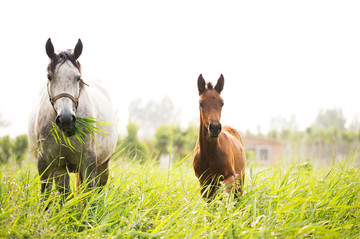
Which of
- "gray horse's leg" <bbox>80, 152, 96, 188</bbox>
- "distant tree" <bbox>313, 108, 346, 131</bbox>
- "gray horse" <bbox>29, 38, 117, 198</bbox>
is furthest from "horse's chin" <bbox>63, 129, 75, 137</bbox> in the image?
"distant tree" <bbox>313, 108, 346, 131</bbox>

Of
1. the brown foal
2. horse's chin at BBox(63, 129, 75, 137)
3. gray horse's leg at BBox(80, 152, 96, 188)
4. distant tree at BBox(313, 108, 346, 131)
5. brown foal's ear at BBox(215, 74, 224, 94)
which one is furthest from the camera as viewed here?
distant tree at BBox(313, 108, 346, 131)

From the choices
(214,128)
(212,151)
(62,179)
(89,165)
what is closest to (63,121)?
(89,165)

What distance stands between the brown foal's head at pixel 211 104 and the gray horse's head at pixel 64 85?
5.26ft

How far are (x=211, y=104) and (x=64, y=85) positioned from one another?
1.81 metres

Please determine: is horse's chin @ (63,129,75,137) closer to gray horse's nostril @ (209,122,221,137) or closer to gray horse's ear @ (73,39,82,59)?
gray horse's ear @ (73,39,82,59)

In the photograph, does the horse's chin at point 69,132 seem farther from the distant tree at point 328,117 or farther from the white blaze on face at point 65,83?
the distant tree at point 328,117

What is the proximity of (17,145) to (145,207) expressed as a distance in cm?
1186

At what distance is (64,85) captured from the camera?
129 inches

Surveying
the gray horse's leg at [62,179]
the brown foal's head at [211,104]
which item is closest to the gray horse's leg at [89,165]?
the gray horse's leg at [62,179]

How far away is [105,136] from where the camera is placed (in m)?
4.31

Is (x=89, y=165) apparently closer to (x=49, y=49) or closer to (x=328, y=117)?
(x=49, y=49)

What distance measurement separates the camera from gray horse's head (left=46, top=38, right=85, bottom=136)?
3.13 m

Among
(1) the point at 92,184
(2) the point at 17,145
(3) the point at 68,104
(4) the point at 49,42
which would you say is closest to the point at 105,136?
(1) the point at 92,184

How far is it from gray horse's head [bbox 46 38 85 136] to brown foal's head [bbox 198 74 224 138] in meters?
1.60
